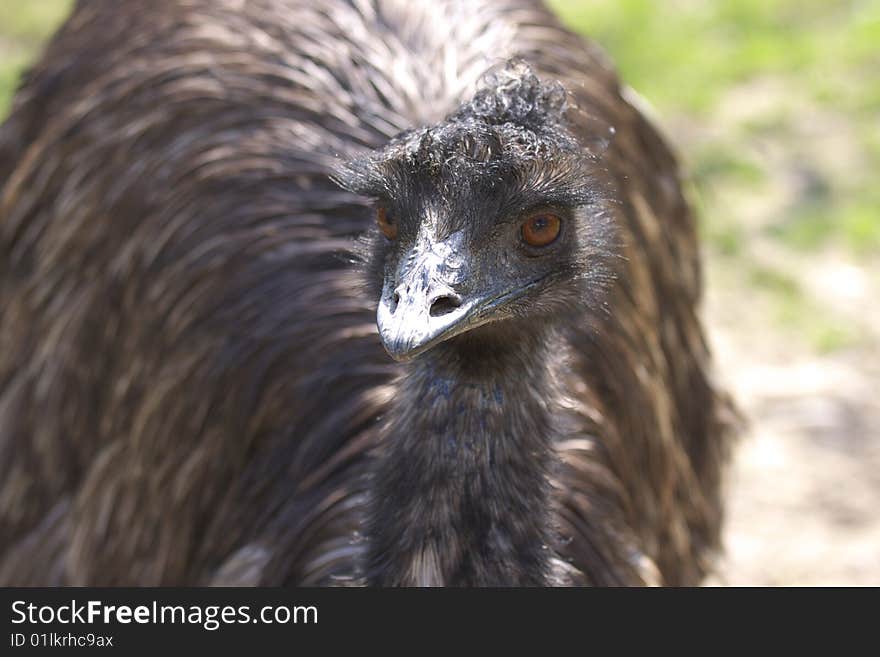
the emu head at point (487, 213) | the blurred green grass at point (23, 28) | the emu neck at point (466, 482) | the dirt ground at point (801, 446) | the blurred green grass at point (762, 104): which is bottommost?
the emu neck at point (466, 482)

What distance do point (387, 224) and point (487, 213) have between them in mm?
178

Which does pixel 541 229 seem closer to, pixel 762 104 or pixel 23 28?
pixel 762 104

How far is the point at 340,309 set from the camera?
2826mm

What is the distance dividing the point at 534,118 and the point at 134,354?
1050 millimetres

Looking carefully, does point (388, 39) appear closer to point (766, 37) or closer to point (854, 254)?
point (854, 254)

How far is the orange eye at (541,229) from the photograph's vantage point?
2281 millimetres

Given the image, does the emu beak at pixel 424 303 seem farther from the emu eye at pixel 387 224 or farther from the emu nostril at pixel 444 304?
the emu eye at pixel 387 224

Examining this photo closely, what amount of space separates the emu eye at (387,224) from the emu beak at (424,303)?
12 centimetres

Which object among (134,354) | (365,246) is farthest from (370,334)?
(134,354)

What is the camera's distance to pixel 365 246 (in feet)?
8.18

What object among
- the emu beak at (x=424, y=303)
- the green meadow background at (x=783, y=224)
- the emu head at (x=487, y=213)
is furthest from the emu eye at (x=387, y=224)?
the green meadow background at (x=783, y=224)

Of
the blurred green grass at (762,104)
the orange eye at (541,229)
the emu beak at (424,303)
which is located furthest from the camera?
the blurred green grass at (762,104)

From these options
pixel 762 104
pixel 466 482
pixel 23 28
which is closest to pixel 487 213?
pixel 466 482

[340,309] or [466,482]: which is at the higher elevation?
[340,309]
